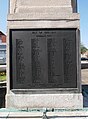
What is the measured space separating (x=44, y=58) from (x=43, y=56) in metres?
0.05

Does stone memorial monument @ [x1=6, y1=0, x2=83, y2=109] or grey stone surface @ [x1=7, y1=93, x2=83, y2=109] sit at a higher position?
stone memorial monument @ [x1=6, y1=0, x2=83, y2=109]

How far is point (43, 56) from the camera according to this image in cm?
631

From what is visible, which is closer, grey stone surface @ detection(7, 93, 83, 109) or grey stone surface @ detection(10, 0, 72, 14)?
grey stone surface @ detection(7, 93, 83, 109)

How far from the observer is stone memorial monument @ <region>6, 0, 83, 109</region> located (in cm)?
621

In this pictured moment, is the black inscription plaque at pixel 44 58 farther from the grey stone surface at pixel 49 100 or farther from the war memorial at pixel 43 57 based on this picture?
the grey stone surface at pixel 49 100

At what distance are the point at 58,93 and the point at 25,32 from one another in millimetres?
1626

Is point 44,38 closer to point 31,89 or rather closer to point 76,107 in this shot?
point 31,89

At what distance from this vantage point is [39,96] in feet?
20.3

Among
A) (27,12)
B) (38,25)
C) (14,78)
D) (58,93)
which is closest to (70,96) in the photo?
(58,93)

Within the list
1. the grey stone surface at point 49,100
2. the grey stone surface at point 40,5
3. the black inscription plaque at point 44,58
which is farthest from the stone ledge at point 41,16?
the grey stone surface at point 49,100

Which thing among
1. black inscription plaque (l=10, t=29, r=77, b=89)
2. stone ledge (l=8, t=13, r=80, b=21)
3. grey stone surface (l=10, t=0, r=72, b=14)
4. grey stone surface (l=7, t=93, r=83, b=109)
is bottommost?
grey stone surface (l=7, t=93, r=83, b=109)

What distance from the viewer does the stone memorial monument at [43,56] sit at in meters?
6.21

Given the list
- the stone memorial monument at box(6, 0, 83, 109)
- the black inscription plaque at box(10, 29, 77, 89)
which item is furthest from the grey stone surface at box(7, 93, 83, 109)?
the black inscription plaque at box(10, 29, 77, 89)

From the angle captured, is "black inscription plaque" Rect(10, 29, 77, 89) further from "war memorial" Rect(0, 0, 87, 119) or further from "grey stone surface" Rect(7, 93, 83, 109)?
"grey stone surface" Rect(7, 93, 83, 109)
